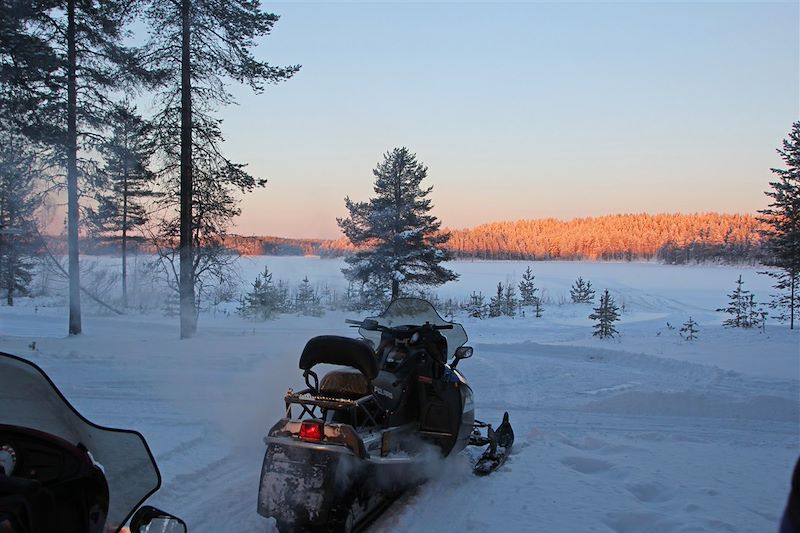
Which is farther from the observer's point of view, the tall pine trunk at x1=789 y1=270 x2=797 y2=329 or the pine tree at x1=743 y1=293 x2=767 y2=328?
the tall pine trunk at x1=789 y1=270 x2=797 y2=329

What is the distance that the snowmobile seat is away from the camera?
4.70 m

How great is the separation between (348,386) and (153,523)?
2.93 meters

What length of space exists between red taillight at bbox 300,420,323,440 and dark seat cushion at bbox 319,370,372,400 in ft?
2.51

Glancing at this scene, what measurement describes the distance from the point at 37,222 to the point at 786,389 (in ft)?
74.0

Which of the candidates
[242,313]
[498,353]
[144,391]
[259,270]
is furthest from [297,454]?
[259,270]

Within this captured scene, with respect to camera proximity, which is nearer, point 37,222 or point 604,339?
point 604,339

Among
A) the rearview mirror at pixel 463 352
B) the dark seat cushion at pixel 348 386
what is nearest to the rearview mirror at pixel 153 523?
the dark seat cushion at pixel 348 386

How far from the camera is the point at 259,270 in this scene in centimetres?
2934

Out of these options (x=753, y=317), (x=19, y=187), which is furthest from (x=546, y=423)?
(x=753, y=317)

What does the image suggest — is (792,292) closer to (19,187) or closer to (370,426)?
(370,426)

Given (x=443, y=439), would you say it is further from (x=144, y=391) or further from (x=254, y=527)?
(x=144, y=391)

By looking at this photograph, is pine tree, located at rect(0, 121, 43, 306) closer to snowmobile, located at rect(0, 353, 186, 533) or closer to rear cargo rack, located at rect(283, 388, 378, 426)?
rear cargo rack, located at rect(283, 388, 378, 426)

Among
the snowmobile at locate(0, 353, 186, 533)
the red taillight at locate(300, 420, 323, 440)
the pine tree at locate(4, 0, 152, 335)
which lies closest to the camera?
the snowmobile at locate(0, 353, 186, 533)

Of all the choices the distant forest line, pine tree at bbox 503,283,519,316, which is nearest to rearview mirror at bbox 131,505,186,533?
pine tree at bbox 503,283,519,316
